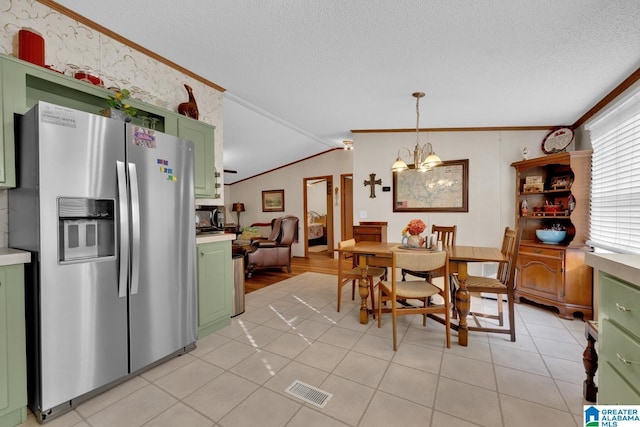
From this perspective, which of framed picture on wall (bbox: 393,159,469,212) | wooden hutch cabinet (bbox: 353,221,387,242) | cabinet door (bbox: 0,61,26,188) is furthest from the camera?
wooden hutch cabinet (bbox: 353,221,387,242)

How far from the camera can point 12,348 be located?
1.41 meters

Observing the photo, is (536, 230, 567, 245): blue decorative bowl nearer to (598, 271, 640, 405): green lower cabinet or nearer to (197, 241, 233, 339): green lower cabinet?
(598, 271, 640, 405): green lower cabinet

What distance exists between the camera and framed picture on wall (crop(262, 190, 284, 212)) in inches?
286

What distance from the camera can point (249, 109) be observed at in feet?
12.3

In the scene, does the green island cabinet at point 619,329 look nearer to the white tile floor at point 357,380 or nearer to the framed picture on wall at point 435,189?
the white tile floor at point 357,380

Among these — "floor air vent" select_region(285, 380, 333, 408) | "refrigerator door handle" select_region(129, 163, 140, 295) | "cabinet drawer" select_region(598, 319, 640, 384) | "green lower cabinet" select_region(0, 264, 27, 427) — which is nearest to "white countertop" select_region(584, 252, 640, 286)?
"cabinet drawer" select_region(598, 319, 640, 384)

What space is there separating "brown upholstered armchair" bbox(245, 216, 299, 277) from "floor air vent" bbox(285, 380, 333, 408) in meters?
3.25

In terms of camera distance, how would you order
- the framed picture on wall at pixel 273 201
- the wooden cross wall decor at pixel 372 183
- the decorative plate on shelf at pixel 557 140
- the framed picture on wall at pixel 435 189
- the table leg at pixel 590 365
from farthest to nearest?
the framed picture on wall at pixel 273 201, the wooden cross wall decor at pixel 372 183, the framed picture on wall at pixel 435 189, the decorative plate on shelf at pixel 557 140, the table leg at pixel 590 365

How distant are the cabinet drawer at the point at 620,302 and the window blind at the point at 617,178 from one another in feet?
6.00

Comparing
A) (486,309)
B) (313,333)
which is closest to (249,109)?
(313,333)

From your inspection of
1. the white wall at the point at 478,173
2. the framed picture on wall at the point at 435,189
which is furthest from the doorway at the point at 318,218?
the framed picture on wall at the point at 435,189

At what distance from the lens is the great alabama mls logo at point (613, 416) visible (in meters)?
1.01

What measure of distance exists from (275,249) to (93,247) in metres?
3.51

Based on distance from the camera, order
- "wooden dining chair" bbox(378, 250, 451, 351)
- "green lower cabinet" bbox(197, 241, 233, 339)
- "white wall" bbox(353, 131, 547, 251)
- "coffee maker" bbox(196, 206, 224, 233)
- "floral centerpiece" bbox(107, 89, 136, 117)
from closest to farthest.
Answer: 1. "floral centerpiece" bbox(107, 89, 136, 117)
2. "wooden dining chair" bbox(378, 250, 451, 351)
3. "green lower cabinet" bbox(197, 241, 233, 339)
4. "coffee maker" bbox(196, 206, 224, 233)
5. "white wall" bbox(353, 131, 547, 251)
